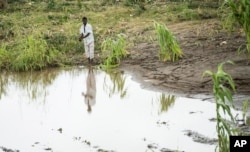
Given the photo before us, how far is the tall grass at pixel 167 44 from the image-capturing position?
11.5 m

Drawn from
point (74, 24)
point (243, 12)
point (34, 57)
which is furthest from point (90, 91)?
point (74, 24)

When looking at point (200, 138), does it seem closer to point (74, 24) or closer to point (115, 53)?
point (115, 53)

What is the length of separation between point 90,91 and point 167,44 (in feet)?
7.61

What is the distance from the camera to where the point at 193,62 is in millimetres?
11234

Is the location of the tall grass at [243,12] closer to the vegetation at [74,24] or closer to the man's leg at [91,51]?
the vegetation at [74,24]

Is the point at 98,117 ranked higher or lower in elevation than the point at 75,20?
lower

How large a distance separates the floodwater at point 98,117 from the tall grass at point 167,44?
1.13 m

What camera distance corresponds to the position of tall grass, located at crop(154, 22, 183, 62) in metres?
11.5

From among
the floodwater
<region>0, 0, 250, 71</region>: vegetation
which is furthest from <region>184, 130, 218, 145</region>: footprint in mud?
<region>0, 0, 250, 71</region>: vegetation

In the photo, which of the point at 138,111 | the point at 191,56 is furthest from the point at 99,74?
the point at 138,111

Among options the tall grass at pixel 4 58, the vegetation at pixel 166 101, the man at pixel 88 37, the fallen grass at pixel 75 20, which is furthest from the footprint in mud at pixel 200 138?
the tall grass at pixel 4 58

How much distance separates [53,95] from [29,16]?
925 cm

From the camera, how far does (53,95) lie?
10328 millimetres

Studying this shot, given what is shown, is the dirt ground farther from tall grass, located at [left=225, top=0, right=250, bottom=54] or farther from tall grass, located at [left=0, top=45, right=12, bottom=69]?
tall grass, located at [left=0, top=45, right=12, bottom=69]
